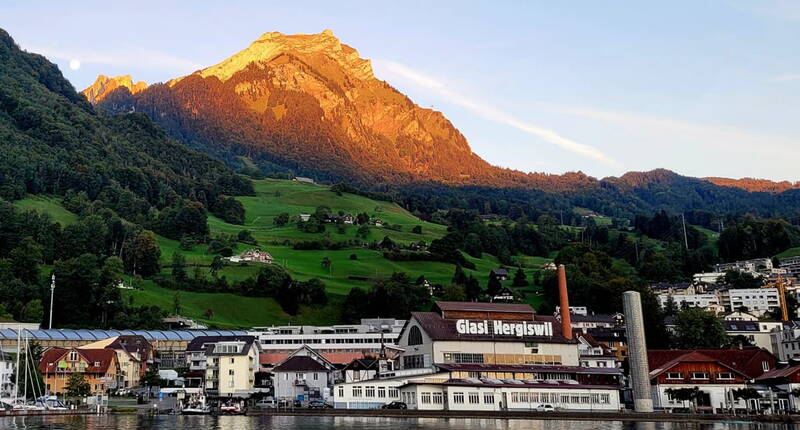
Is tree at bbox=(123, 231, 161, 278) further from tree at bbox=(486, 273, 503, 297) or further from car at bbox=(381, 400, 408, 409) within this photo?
car at bbox=(381, 400, 408, 409)

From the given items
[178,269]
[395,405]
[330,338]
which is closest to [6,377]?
[395,405]

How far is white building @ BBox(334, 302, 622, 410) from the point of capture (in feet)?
293

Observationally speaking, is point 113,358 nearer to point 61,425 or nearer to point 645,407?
point 61,425

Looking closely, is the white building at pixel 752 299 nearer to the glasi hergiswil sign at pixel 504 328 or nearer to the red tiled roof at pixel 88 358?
the glasi hergiswil sign at pixel 504 328

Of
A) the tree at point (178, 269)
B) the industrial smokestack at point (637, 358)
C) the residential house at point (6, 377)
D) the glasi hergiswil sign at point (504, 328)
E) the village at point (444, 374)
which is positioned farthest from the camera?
the tree at point (178, 269)

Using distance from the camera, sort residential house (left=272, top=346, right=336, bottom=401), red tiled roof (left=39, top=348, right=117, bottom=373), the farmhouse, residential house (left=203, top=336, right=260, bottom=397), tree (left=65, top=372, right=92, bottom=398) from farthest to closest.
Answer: the farmhouse
red tiled roof (left=39, top=348, right=117, bottom=373)
residential house (left=203, top=336, right=260, bottom=397)
residential house (left=272, top=346, right=336, bottom=401)
tree (left=65, top=372, right=92, bottom=398)

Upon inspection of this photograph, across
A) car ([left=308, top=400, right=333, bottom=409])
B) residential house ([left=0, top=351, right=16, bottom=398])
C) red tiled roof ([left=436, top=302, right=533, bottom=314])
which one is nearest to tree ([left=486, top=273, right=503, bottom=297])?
red tiled roof ([left=436, top=302, right=533, bottom=314])

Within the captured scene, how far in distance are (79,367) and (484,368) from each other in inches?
2219

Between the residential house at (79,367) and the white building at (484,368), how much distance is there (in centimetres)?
4179

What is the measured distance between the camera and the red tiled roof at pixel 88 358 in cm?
11469

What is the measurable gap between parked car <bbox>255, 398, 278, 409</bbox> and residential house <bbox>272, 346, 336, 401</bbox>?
Result: 1369 millimetres

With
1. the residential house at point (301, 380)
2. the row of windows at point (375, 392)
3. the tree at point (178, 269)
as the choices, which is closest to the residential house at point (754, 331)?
the residential house at point (301, 380)

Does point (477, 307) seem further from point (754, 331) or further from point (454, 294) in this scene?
point (454, 294)

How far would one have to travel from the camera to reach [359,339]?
5763 inches
